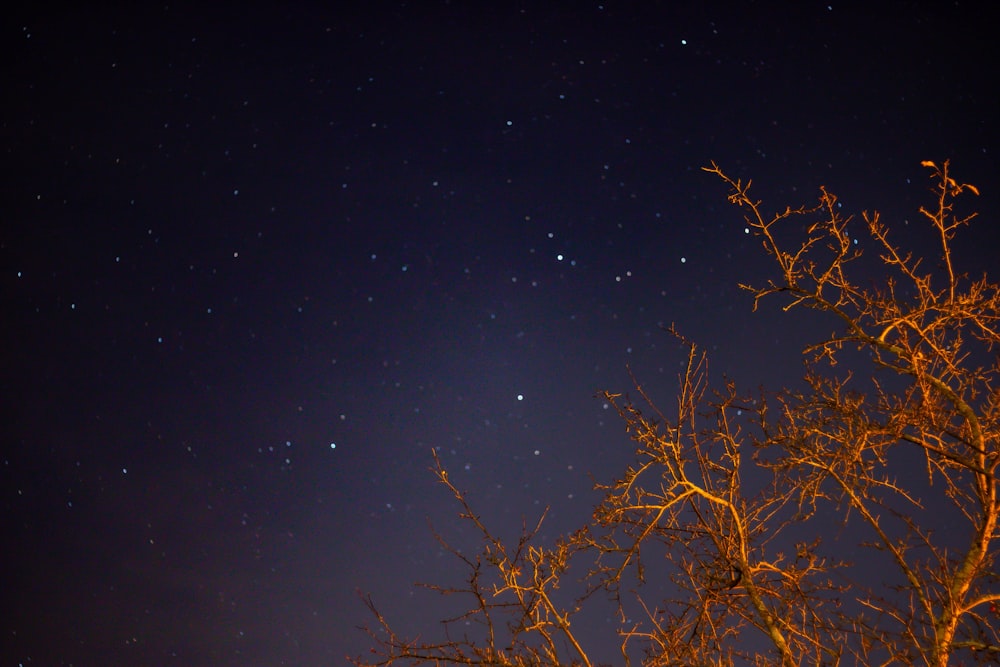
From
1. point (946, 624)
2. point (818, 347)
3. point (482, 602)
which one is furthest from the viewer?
point (818, 347)

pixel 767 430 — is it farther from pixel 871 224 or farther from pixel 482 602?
pixel 482 602

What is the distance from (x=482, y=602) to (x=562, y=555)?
2.15 feet

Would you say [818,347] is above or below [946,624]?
above

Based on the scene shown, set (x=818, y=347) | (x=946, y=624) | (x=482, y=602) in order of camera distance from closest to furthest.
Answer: (x=946, y=624) < (x=482, y=602) < (x=818, y=347)

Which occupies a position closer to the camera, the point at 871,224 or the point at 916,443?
the point at 916,443

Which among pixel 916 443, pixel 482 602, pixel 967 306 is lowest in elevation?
pixel 916 443

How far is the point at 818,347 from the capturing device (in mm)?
6277

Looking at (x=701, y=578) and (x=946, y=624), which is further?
(x=701, y=578)

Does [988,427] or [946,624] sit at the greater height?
[988,427]

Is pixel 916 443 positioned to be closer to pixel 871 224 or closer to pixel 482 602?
pixel 871 224

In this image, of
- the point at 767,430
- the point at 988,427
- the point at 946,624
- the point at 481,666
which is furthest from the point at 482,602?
the point at 988,427

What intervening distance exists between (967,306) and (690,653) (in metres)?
3.08

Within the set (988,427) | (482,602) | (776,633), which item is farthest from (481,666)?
(988,427)

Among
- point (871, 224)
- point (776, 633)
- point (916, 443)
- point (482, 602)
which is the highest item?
point (871, 224)
